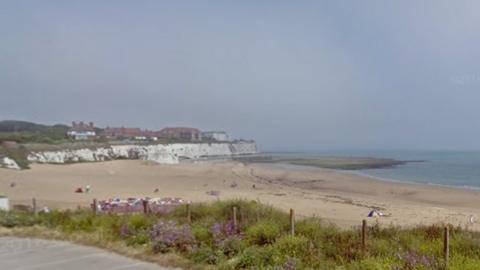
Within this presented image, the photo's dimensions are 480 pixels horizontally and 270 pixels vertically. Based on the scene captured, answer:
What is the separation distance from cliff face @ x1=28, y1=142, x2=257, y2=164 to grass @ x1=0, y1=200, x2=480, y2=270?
51052 mm

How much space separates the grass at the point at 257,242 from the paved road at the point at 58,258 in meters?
0.29

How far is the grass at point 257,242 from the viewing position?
6.32 metres

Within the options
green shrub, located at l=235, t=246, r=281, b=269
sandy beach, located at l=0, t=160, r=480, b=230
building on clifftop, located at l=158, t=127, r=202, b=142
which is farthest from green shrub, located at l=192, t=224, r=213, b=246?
building on clifftop, located at l=158, t=127, r=202, b=142

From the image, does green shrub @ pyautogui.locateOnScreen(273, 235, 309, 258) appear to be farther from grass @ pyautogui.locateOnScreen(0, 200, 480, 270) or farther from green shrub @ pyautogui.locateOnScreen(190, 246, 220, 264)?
green shrub @ pyautogui.locateOnScreen(190, 246, 220, 264)

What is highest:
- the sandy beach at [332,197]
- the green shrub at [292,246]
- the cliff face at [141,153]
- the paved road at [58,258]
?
the cliff face at [141,153]

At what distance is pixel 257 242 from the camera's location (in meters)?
7.71

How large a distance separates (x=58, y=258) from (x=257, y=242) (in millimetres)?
3530

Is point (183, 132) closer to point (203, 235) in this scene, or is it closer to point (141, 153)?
point (141, 153)

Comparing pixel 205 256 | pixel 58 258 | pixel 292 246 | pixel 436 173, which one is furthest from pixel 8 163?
pixel 436 173

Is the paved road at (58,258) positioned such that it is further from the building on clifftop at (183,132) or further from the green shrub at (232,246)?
the building on clifftop at (183,132)

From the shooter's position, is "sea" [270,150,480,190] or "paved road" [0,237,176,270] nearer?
"paved road" [0,237,176,270]

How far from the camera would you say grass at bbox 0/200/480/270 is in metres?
6.32

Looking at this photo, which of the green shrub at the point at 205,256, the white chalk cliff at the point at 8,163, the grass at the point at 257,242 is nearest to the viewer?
the grass at the point at 257,242

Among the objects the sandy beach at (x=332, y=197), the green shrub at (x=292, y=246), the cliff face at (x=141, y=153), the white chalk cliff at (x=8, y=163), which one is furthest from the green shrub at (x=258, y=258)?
the cliff face at (x=141, y=153)
